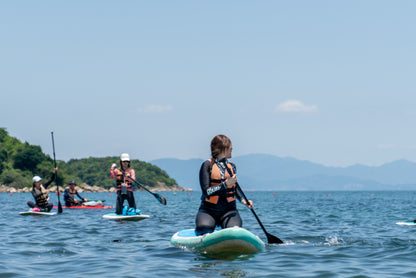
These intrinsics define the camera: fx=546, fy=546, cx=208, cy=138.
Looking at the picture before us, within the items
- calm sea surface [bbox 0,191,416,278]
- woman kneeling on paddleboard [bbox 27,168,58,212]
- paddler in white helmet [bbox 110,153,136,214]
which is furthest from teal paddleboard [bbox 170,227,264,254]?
woman kneeling on paddleboard [bbox 27,168,58,212]

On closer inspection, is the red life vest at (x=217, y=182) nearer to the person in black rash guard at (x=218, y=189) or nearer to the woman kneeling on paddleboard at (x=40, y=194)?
the person in black rash guard at (x=218, y=189)

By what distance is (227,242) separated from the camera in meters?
10.2

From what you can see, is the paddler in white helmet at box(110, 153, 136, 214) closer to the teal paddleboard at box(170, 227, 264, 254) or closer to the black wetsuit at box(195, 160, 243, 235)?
the teal paddleboard at box(170, 227, 264, 254)

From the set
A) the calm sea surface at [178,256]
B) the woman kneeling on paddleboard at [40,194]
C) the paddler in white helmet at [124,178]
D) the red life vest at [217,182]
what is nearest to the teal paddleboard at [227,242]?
the calm sea surface at [178,256]

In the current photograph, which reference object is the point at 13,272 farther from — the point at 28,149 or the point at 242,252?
the point at 28,149

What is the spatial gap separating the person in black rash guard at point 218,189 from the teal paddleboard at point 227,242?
0.27 m

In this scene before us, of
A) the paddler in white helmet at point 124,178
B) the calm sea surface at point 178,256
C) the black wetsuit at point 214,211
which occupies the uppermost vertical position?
the paddler in white helmet at point 124,178

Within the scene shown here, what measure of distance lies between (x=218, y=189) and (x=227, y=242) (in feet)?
3.27

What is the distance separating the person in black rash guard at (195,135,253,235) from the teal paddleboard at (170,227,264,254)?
27 cm

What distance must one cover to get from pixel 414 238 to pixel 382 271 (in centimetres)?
580

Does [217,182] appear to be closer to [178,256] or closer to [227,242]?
[227,242]

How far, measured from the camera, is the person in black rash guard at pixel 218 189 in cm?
1030

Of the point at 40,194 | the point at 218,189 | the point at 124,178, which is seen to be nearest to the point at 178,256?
the point at 218,189

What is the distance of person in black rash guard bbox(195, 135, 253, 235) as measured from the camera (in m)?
10.3
